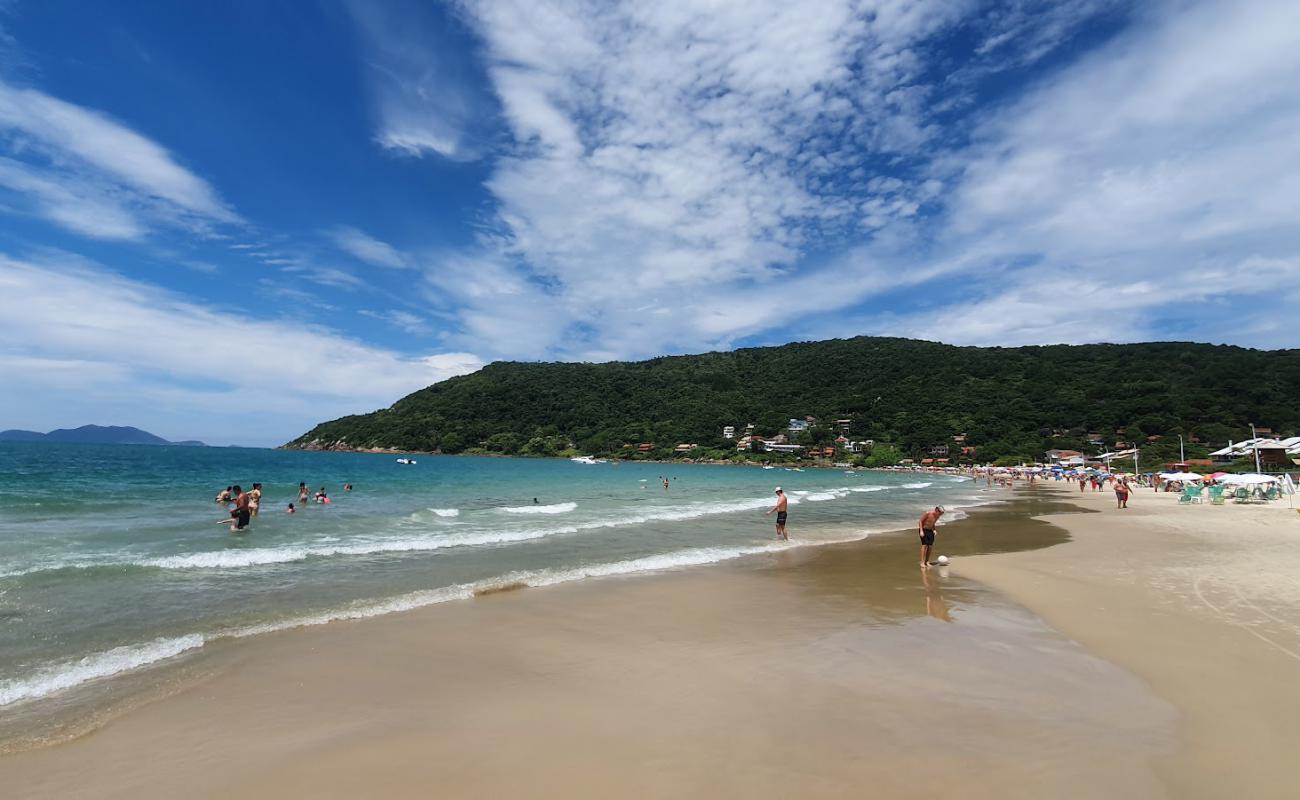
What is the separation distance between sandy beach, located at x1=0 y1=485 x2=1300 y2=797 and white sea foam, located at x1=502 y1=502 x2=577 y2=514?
49.2 ft

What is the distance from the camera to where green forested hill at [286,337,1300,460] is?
83.9m

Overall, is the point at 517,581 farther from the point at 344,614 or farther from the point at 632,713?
the point at 632,713

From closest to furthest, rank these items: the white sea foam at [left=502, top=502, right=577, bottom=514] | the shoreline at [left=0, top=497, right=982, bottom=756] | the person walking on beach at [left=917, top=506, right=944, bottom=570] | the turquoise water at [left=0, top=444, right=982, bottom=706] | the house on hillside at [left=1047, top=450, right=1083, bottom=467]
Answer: the shoreline at [left=0, top=497, right=982, bottom=756], the turquoise water at [left=0, top=444, right=982, bottom=706], the person walking on beach at [left=917, top=506, right=944, bottom=570], the white sea foam at [left=502, top=502, right=577, bottom=514], the house on hillside at [left=1047, top=450, right=1083, bottom=467]

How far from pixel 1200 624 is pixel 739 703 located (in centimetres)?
676

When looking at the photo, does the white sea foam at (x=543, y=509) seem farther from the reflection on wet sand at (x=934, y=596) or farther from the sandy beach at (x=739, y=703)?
the reflection on wet sand at (x=934, y=596)

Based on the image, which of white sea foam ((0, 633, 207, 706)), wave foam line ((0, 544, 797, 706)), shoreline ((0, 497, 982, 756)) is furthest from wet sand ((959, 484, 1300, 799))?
white sea foam ((0, 633, 207, 706))

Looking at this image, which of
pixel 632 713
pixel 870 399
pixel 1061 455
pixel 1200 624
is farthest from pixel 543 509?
pixel 870 399

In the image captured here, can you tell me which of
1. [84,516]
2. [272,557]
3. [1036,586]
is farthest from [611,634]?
[84,516]

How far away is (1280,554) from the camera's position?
12984mm

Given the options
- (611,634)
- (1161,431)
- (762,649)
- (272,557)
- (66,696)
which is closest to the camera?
(66,696)

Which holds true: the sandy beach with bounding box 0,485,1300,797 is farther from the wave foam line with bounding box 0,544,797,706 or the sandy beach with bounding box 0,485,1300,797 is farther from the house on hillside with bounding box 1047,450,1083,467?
the house on hillside with bounding box 1047,450,1083,467

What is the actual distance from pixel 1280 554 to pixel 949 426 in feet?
311

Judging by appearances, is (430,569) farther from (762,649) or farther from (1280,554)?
(1280,554)

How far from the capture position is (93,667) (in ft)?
20.9
